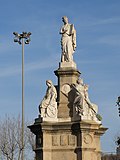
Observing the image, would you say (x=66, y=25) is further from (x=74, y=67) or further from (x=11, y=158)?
(x=11, y=158)

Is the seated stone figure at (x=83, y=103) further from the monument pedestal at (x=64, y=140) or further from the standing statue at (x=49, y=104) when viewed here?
the standing statue at (x=49, y=104)

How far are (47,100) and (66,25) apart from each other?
4189 millimetres

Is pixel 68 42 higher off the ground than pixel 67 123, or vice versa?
pixel 68 42

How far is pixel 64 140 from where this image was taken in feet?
73.3

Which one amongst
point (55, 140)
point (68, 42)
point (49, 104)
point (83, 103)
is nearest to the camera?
point (83, 103)

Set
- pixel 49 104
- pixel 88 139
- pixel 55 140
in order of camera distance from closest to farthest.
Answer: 1. pixel 88 139
2. pixel 55 140
3. pixel 49 104

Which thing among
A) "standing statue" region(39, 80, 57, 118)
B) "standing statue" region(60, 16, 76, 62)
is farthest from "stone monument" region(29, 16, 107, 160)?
"standing statue" region(60, 16, 76, 62)

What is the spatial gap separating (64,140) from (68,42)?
497 centimetres

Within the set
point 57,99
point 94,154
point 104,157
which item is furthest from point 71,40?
point 104,157

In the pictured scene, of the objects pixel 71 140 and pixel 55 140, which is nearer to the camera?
pixel 71 140

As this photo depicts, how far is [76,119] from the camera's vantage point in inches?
878

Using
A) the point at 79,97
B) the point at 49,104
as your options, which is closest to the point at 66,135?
the point at 49,104

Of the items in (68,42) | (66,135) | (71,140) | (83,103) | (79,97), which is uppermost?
(68,42)

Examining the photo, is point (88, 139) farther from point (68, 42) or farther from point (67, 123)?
point (68, 42)
